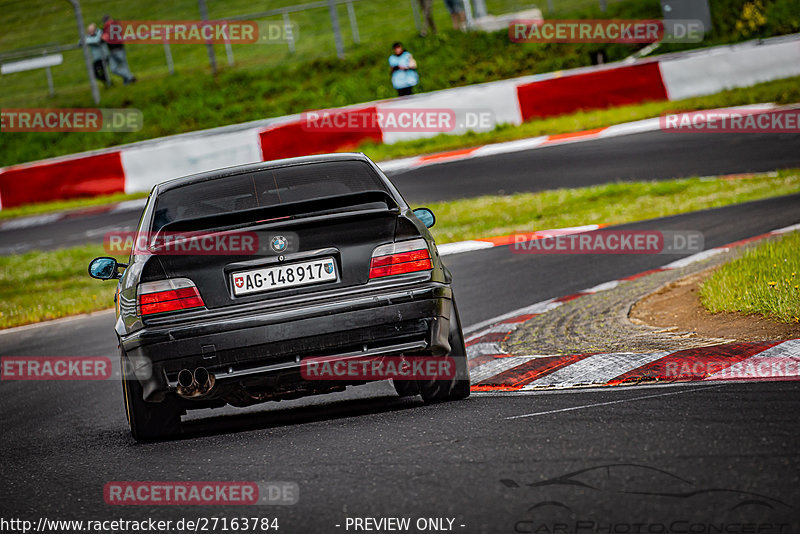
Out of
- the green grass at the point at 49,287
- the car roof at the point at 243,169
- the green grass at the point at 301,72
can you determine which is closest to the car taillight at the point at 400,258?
the car roof at the point at 243,169

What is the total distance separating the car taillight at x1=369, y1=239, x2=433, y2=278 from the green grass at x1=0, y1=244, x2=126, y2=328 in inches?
312

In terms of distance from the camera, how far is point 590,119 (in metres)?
19.2

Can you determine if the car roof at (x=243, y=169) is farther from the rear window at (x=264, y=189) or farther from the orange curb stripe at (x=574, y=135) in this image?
the orange curb stripe at (x=574, y=135)

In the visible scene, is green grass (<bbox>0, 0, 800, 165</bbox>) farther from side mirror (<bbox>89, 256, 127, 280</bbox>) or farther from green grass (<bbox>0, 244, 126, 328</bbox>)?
side mirror (<bbox>89, 256, 127, 280</bbox>)

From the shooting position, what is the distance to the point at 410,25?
29.8 m

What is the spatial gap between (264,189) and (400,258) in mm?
1072

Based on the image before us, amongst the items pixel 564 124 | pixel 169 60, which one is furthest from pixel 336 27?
pixel 564 124

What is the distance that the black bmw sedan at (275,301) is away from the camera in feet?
17.6

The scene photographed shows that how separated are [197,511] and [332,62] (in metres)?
24.1

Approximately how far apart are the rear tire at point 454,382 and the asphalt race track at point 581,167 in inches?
369

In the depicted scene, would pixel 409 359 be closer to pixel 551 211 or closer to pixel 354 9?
pixel 551 211

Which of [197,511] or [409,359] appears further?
[409,359]

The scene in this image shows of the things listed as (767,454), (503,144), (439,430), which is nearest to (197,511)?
(439,430)

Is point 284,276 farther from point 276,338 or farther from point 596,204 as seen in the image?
point 596,204
